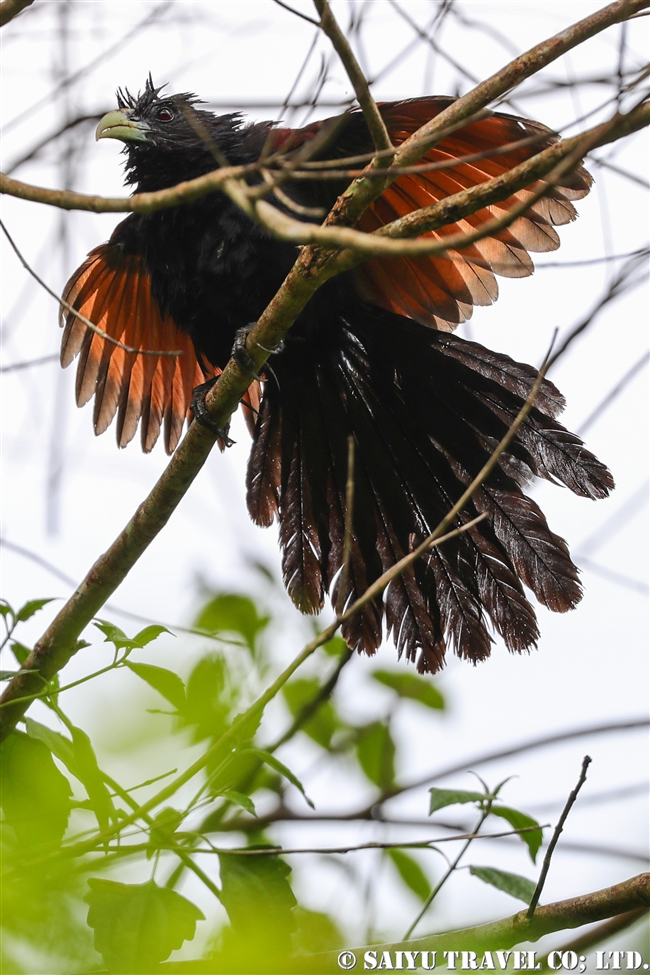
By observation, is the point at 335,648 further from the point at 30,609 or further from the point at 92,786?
the point at 92,786

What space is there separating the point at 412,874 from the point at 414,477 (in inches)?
39.7

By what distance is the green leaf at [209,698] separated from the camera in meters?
1.06

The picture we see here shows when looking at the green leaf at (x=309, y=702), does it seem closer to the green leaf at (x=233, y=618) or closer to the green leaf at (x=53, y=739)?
the green leaf at (x=233, y=618)

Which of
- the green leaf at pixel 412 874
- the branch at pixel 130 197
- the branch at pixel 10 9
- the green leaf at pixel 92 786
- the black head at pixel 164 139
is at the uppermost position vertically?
the black head at pixel 164 139

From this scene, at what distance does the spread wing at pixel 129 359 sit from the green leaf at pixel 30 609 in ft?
5.22

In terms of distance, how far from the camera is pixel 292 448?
2658 mm

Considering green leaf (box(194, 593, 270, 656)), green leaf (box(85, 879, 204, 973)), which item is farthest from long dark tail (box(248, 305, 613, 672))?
green leaf (box(85, 879, 204, 973))

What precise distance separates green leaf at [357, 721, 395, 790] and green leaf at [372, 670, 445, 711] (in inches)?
4.2

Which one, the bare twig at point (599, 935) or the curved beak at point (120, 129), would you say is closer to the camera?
the bare twig at point (599, 935)

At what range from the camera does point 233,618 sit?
147 centimetres

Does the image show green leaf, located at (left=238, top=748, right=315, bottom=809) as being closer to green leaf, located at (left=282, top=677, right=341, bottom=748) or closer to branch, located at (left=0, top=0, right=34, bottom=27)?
green leaf, located at (left=282, top=677, right=341, bottom=748)

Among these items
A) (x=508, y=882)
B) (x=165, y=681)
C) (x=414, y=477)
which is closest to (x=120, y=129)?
(x=414, y=477)

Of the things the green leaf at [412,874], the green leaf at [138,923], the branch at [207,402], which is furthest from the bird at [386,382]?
the green leaf at [138,923]

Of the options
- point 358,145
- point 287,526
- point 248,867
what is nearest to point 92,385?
point 287,526
